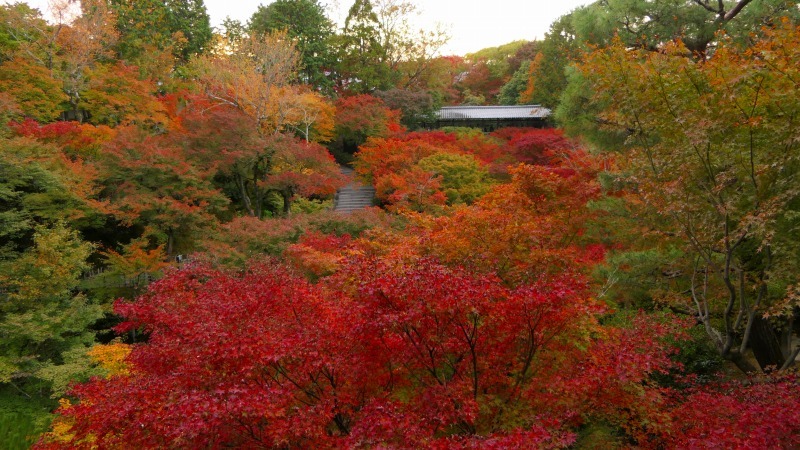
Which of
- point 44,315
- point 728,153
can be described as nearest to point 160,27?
point 44,315

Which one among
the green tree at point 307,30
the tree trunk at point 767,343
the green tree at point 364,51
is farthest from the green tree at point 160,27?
the tree trunk at point 767,343

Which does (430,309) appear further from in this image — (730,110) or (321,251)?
(321,251)

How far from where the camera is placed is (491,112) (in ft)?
111

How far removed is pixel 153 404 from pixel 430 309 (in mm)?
2897

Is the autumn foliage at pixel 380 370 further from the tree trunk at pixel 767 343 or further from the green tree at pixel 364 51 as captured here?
the green tree at pixel 364 51

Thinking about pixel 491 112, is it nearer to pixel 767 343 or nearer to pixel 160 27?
pixel 160 27

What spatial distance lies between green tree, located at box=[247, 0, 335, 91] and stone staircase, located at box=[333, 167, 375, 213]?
317 inches

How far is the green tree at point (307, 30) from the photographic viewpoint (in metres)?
29.4

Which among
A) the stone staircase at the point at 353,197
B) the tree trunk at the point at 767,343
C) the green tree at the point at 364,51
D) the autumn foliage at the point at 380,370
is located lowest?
the tree trunk at the point at 767,343

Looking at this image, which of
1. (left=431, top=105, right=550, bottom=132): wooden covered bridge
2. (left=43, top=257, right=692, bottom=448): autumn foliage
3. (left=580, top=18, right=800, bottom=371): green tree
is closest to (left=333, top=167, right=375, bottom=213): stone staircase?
(left=431, top=105, right=550, bottom=132): wooden covered bridge

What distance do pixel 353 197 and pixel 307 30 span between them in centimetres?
1208

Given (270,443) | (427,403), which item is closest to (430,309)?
(427,403)

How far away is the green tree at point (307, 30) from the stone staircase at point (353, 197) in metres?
8.05

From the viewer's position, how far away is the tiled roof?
32.4 metres
